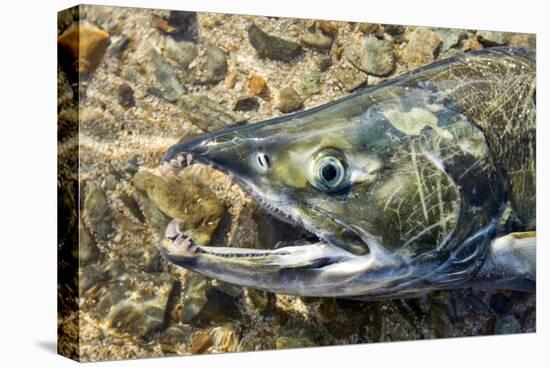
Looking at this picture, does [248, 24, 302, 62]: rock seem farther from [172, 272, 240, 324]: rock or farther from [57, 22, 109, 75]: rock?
[172, 272, 240, 324]: rock

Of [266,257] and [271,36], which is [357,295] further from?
[271,36]

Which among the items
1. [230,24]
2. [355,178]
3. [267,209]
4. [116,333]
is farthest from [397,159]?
[116,333]

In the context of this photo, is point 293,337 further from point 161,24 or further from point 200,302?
point 161,24

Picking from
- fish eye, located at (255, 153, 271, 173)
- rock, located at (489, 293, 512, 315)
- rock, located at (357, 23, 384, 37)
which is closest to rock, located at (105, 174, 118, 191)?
fish eye, located at (255, 153, 271, 173)

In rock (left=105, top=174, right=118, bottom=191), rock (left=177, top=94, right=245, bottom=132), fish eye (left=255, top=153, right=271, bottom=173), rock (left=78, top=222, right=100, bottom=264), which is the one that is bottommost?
rock (left=78, top=222, right=100, bottom=264)

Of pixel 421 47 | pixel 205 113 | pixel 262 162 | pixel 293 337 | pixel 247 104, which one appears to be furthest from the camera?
pixel 421 47

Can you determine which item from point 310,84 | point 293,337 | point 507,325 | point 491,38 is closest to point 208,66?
point 310,84
